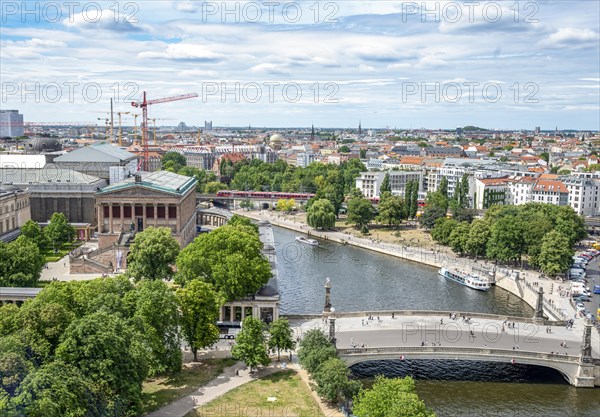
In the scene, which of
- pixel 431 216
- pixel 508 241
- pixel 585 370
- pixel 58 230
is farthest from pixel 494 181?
pixel 585 370

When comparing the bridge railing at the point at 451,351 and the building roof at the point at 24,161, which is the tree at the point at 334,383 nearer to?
the bridge railing at the point at 451,351

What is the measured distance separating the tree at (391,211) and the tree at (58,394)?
75855 mm

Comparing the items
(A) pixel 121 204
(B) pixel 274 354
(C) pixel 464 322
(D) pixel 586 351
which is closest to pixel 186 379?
(B) pixel 274 354

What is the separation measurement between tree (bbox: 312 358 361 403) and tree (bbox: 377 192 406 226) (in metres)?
66.0

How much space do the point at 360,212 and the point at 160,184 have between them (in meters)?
36.2

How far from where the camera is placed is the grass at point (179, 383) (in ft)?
122

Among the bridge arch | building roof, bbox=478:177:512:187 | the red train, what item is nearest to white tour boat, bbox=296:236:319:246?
the red train

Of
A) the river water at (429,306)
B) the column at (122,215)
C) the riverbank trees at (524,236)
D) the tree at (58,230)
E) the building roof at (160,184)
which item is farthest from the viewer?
the tree at (58,230)

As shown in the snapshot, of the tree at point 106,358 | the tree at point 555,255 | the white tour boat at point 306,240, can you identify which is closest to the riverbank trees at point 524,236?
the tree at point 555,255

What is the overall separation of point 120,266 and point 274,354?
29.9m

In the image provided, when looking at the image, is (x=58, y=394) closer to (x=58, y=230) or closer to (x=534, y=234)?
(x=58, y=230)

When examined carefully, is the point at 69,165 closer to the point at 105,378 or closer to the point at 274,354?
the point at 274,354

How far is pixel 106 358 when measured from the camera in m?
32.1

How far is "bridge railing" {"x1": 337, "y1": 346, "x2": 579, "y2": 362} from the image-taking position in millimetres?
43156
